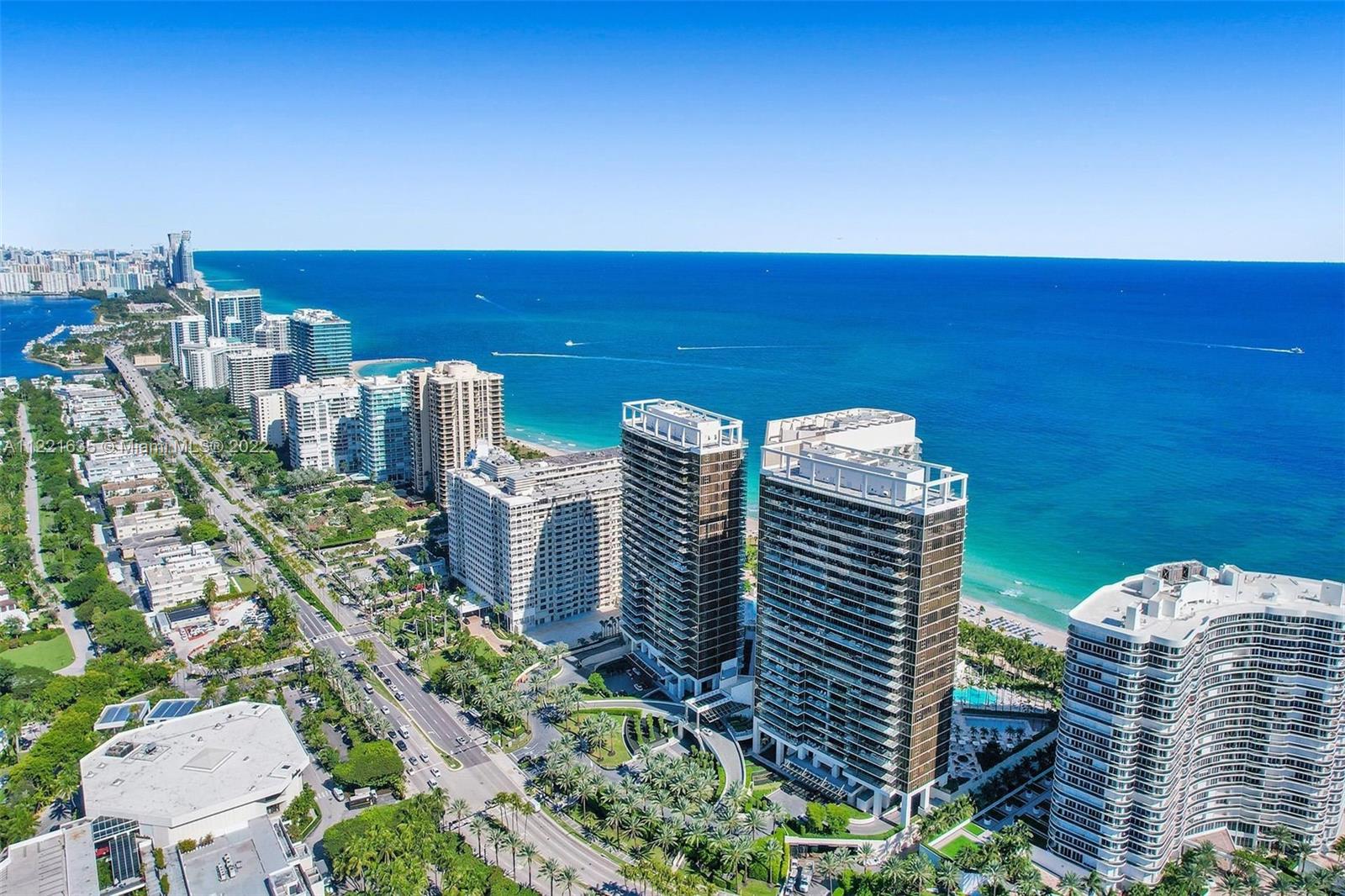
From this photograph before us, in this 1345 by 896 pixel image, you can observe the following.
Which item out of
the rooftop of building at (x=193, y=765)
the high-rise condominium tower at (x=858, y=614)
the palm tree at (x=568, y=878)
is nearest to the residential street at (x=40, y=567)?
the rooftop of building at (x=193, y=765)

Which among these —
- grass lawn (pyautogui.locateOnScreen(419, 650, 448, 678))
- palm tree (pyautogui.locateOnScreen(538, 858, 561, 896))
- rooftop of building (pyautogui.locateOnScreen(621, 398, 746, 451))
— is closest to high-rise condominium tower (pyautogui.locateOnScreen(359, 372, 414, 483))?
grass lawn (pyautogui.locateOnScreen(419, 650, 448, 678))

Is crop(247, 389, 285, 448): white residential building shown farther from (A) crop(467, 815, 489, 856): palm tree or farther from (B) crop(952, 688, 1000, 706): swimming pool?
(B) crop(952, 688, 1000, 706): swimming pool

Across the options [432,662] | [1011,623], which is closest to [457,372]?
[432,662]

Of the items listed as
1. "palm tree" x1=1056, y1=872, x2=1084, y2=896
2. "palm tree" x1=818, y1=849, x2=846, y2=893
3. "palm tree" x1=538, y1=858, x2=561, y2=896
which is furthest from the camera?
"palm tree" x1=818, y1=849, x2=846, y2=893

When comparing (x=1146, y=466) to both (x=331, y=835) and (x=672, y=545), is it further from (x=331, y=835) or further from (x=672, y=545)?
(x=331, y=835)

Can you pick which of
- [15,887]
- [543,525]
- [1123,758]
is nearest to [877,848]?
[1123,758]

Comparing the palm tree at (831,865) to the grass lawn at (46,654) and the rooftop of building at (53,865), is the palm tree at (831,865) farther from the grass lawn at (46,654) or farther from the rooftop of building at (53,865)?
the grass lawn at (46,654)

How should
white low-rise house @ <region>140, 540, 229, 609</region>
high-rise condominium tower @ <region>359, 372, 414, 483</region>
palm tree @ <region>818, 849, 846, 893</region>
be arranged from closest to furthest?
1. palm tree @ <region>818, 849, 846, 893</region>
2. white low-rise house @ <region>140, 540, 229, 609</region>
3. high-rise condominium tower @ <region>359, 372, 414, 483</region>
